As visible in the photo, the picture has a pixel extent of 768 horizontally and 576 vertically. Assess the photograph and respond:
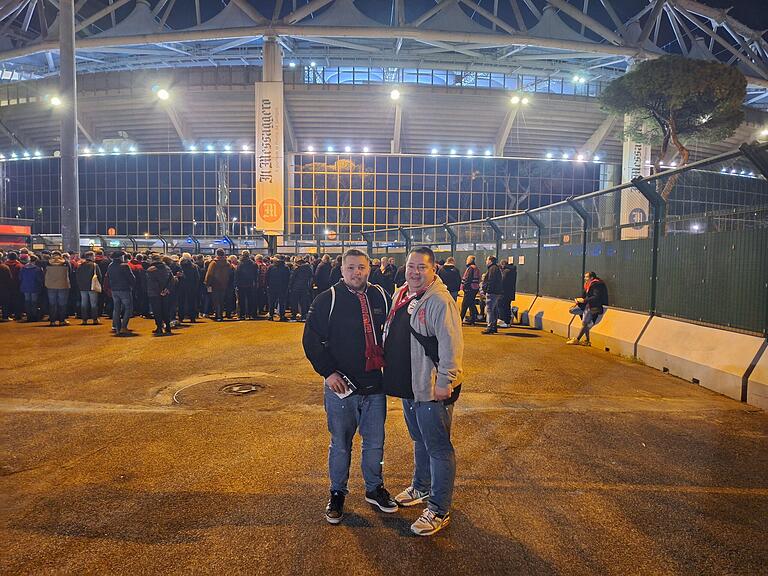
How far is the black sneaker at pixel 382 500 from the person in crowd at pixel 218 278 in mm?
10354

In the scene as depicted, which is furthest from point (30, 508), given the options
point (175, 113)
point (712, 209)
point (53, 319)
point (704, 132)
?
point (175, 113)

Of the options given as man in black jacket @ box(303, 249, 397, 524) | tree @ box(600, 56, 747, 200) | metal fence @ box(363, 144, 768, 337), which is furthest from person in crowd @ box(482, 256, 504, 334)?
tree @ box(600, 56, 747, 200)

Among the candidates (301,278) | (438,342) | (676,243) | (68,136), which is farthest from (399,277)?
(68,136)

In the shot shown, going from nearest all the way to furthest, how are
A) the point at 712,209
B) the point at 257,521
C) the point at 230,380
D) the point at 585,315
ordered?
the point at 257,521 → the point at 230,380 → the point at 712,209 → the point at 585,315

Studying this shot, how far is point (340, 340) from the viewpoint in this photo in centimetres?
320

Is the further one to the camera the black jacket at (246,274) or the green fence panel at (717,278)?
the black jacket at (246,274)

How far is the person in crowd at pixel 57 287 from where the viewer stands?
11656 mm

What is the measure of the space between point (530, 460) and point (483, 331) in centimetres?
761

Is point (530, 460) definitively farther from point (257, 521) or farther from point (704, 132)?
point (704, 132)

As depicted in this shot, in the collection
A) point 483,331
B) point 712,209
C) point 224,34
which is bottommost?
point 483,331

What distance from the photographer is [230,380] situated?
Answer: 6.68 meters

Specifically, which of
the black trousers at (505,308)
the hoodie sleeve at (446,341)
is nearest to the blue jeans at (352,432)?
the hoodie sleeve at (446,341)

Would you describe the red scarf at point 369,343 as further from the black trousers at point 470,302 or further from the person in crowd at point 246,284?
the person in crowd at point 246,284

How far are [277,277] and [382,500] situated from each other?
34.6ft
